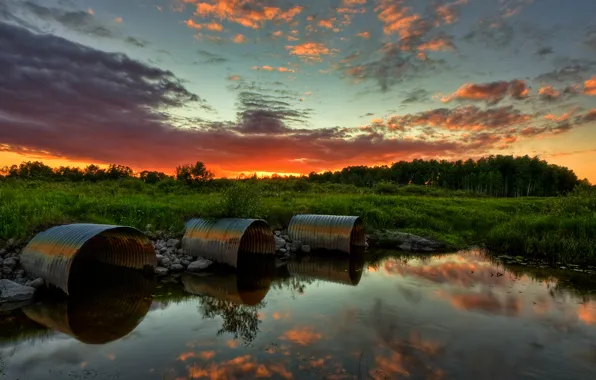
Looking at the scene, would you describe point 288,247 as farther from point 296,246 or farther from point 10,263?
point 10,263

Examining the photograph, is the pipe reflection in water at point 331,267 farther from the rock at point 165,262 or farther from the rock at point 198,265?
the rock at point 165,262

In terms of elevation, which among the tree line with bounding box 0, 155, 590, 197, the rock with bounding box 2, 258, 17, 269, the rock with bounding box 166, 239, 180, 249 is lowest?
the rock with bounding box 2, 258, 17, 269

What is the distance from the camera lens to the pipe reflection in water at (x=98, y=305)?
9219 millimetres

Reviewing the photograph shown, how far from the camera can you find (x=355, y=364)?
769 centimetres

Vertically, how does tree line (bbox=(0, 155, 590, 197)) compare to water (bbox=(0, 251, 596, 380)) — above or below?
above

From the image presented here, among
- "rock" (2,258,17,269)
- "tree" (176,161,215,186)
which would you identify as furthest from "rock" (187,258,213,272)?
"tree" (176,161,215,186)

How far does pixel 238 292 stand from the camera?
12.6 metres

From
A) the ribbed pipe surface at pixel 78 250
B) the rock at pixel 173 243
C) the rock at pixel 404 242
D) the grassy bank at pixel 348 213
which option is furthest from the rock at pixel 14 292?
the rock at pixel 404 242

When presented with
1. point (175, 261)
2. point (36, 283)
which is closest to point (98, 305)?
point (36, 283)

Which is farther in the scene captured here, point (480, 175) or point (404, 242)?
point (480, 175)

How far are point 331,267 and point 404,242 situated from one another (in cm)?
796

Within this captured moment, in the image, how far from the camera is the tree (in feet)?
131

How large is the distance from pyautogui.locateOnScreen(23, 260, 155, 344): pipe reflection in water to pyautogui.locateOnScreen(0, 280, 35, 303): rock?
401 millimetres

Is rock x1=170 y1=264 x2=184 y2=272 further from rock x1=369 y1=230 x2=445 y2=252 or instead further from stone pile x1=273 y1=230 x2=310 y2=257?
rock x1=369 y1=230 x2=445 y2=252
